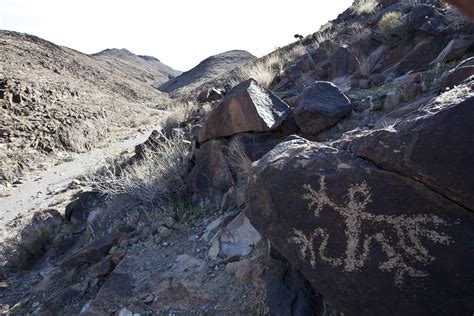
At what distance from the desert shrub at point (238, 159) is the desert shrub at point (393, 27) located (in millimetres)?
4471

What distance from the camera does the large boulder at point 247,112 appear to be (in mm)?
5195

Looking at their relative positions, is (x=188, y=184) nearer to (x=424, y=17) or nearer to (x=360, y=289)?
(x=360, y=289)

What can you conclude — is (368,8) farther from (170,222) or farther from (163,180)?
(170,222)

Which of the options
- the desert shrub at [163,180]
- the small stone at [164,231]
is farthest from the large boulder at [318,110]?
the small stone at [164,231]

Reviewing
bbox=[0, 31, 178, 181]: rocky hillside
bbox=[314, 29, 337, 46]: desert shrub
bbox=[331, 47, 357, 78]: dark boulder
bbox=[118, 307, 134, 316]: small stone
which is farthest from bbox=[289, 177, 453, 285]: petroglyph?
bbox=[0, 31, 178, 181]: rocky hillside

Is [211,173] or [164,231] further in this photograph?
[211,173]

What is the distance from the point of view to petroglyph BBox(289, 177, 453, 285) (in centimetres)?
208

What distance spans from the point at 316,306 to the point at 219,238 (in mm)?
1701

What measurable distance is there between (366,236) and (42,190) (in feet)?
36.9

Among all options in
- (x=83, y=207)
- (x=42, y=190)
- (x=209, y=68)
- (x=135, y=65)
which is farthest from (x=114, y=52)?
(x=83, y=207)

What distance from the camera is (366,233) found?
226 centimetres

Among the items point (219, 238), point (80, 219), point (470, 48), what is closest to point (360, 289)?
point (219, 238)

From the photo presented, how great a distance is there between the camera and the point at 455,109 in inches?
77.7

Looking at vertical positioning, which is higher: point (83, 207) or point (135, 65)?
point (135, 65)
